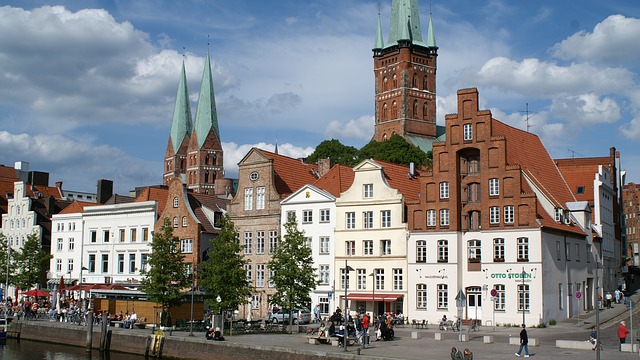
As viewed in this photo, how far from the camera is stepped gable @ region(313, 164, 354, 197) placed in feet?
222

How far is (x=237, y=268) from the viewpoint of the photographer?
177ft

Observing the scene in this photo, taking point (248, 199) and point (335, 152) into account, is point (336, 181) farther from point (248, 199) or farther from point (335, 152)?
point (335, 152)

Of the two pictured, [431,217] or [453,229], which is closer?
[453,229]

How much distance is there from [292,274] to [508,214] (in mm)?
16749

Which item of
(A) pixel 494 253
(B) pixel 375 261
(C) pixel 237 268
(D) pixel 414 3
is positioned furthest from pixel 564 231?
(D) pixel 414 3

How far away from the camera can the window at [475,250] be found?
191ft

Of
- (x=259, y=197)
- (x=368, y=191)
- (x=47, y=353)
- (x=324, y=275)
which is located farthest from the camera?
(x=259, y=197)

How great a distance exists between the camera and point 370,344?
44469 mm

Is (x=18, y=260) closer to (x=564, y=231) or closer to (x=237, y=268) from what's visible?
(x=237, y=268)

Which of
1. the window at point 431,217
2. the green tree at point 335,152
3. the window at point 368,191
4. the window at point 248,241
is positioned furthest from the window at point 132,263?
the green tree at point 335,152

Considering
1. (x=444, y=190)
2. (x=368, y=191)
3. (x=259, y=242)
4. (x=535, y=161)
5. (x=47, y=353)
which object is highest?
(x=535, y=161)

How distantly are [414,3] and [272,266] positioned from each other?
390 feet

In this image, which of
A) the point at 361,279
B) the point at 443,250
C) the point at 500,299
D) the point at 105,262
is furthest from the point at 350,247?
the point at 105,262

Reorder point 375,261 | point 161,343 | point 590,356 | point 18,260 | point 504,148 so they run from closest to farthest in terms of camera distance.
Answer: point 590,356 < point 161,343 < point 504,148 < point 375,261 < point 18,260
